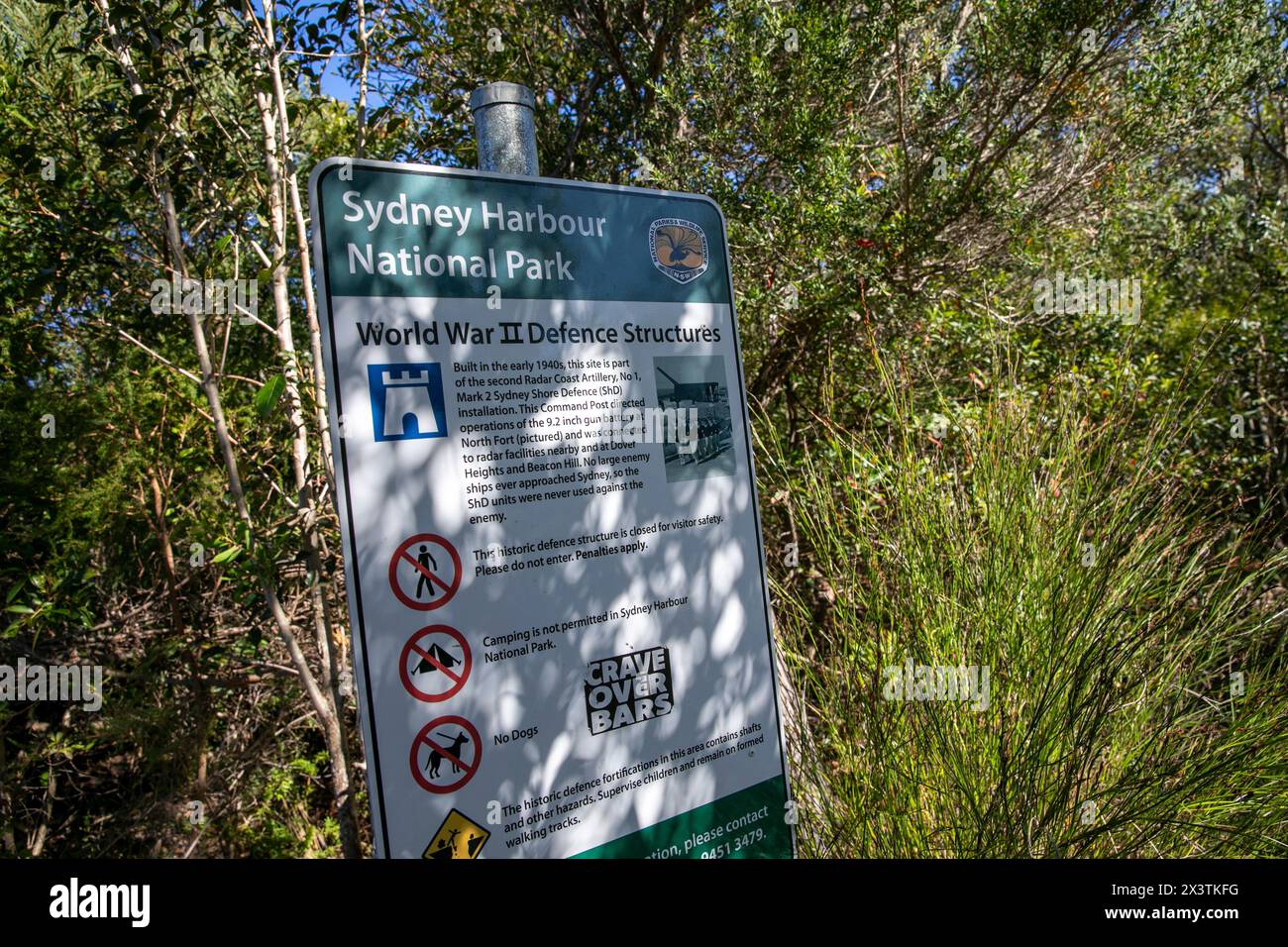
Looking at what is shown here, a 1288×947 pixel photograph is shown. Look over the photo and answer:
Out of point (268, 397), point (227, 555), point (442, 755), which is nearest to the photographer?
point (442, 755)

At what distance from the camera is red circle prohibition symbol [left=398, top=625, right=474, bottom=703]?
5.15 ft

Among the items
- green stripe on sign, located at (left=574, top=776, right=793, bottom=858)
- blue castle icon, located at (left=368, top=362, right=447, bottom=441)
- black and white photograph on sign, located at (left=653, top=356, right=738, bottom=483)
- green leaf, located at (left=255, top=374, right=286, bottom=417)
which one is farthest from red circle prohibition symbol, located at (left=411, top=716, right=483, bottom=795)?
green leaf, located at (left=255, top=374, right=286, bottom=417)

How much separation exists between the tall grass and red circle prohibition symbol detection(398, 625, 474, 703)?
1328 mm

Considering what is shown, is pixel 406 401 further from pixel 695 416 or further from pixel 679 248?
pixel 679 248

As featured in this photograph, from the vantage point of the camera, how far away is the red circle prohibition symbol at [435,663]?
A: 1569 millimetres

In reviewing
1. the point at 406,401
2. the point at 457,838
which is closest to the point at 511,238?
the point at 406,401

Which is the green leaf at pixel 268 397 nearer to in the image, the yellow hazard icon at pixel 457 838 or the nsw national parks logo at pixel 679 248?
the nsw national parks logo at pixel 679 248

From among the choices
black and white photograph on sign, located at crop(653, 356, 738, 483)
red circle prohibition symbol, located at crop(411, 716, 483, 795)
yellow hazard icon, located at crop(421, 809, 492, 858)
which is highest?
black and white photograph on sign, located at crop(653, 356, 738, 483)

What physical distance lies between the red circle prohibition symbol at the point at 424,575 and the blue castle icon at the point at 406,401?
191 mm

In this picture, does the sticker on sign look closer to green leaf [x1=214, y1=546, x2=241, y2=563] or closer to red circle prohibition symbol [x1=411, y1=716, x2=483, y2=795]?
red circle prohibition symbol [x1=411, y1=716, x2=483, y2=795]

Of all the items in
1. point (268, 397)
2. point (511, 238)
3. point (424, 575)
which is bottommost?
point (424, 575)

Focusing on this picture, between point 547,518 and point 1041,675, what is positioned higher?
point 547,518

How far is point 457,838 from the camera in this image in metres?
1.60

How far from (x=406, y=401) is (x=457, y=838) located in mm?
808
